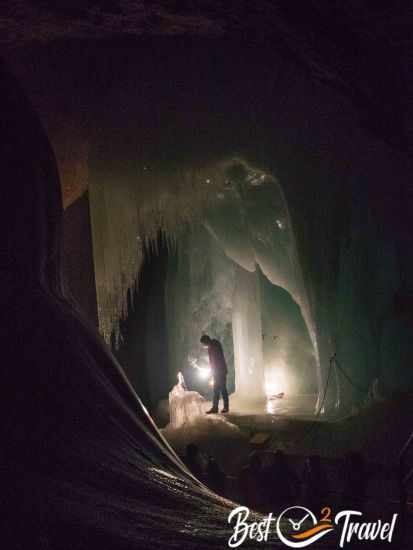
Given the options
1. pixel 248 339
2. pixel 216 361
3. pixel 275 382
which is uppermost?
pixel 248 339

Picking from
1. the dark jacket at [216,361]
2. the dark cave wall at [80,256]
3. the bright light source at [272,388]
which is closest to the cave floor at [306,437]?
the dark jacket at [216,361]

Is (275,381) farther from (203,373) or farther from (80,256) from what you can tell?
(80,256)

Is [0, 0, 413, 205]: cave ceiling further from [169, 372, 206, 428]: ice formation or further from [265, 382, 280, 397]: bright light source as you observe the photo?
[265, 382, 280, 397]: bright light source

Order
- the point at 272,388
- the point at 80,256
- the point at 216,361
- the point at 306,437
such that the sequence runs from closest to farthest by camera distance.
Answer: the point at 306,437, the point at 80,256, the point at 216,361, the point at 272,388

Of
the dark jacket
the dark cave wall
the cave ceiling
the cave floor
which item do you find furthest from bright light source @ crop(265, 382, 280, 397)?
the cave ceiling

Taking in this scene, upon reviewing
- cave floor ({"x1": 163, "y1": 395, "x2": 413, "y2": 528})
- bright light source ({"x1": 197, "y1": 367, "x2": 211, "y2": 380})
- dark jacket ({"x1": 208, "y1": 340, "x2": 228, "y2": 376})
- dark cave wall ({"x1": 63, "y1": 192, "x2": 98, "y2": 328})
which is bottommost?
cave floor ({"x1": 163, "y1": 395, "x2": 413, "y2": 528})

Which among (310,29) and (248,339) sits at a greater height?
(310,29)

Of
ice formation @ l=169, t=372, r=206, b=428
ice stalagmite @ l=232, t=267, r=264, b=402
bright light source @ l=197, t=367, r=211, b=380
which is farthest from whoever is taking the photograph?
bright light source @ l=197, t=367, r=211, b=380

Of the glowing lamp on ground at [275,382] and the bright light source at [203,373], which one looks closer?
the glowing lamp on ground at [275,382]

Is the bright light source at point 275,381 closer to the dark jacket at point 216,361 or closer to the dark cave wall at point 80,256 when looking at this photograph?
the dark jacket at point 216,361

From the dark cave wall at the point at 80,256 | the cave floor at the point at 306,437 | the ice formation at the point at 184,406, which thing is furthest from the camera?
the ice formation at the point at 184,406

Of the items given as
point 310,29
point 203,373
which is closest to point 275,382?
point 203,373

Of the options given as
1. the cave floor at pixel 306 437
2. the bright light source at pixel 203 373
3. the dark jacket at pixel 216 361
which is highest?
the dark jacket at pixel 216 361

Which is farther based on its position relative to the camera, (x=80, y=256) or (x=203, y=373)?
(x=203, y=373)
